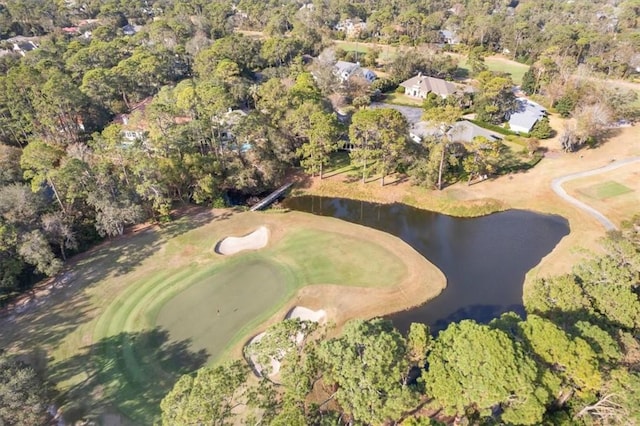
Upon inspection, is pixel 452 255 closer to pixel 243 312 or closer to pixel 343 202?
pixel 343 202

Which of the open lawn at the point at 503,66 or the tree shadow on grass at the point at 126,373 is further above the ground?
the open lawn at the point at 503,66

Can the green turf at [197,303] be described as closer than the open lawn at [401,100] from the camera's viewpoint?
Yes

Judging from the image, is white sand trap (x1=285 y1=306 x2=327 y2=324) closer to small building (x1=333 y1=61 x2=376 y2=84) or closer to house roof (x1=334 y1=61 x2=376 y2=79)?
small building (x1=333 y1=61 x2=376 y2=84)

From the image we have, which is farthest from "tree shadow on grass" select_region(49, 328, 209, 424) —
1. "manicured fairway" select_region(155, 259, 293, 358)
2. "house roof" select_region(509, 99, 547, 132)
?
"house roof" select_region(509, 99, 547, 132)

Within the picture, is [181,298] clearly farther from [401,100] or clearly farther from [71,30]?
[71,30]

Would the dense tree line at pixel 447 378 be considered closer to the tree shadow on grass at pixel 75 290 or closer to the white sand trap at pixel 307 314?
the white sand trap at pixel 307 314

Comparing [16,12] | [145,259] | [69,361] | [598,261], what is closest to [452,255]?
[598,261]

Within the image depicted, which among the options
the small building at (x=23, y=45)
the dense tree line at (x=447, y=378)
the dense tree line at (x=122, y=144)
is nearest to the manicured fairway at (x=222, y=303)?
the dense tree line at (x=447, y=378)
